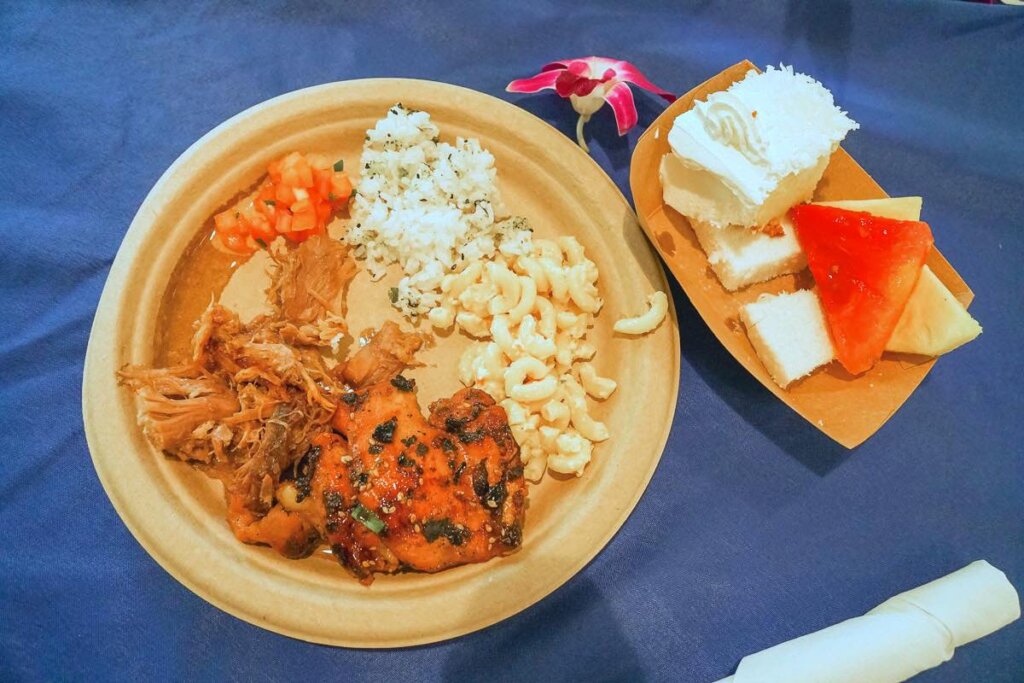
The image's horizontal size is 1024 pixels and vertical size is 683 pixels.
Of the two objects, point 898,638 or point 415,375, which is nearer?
point 898,638

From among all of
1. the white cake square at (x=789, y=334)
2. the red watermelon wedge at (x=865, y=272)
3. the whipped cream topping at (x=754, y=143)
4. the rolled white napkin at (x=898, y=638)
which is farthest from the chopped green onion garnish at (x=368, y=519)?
the red watermelon wedge at (x=865, y=272)

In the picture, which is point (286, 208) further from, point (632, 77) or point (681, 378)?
point (681, 378)

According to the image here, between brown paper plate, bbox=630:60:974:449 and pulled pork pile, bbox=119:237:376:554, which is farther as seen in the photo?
brown paper plate, bbox=630:60:974:449

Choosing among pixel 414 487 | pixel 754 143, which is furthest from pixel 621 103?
pixel 414 487

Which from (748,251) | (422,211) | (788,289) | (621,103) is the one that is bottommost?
(788,289)

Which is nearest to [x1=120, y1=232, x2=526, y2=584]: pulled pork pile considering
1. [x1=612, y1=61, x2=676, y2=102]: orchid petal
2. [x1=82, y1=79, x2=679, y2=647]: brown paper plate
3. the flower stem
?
[x1=82, y1=79, x2=679, y2=647]: brown paper plate

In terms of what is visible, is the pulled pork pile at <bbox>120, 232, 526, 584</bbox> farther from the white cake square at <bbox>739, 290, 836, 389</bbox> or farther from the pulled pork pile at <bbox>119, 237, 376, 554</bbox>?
the white cake square at <bbox>739, 290, 836, 389</bbox>

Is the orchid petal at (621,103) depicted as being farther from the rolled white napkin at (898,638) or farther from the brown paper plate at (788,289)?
the rolled white napkin at (898,638)

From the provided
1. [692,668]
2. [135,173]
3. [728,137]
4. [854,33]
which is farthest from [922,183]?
[135,173]
